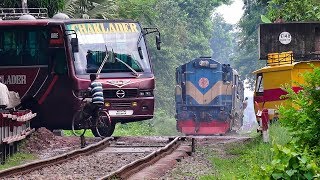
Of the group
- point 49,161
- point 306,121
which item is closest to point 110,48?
point 49,161

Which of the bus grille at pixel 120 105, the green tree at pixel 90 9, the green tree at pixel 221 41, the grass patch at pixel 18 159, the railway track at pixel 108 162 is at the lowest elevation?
the grass patch at pixel 18 159

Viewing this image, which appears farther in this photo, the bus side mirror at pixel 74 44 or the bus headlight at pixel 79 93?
the bus headlight at pixel 79 93

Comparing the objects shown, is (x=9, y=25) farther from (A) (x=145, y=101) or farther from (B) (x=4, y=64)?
(A) (x=145, y=101)

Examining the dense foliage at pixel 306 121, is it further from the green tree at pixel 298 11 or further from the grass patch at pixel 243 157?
the green tree at pixel 298 11

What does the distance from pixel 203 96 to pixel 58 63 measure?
43.2 ft

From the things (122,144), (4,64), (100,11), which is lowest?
(122,144)

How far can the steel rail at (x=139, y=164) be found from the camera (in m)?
13.2

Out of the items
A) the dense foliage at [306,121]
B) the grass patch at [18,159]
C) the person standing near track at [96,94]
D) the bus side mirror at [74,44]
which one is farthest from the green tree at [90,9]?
the dense foliage at [306,121]

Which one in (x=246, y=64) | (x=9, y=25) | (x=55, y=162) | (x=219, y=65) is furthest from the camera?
(x=246, y=64)

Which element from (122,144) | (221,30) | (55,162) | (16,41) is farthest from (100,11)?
(221,30)

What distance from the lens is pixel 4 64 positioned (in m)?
23.8

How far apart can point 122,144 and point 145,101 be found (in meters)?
2.83

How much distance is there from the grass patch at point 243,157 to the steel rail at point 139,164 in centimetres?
95

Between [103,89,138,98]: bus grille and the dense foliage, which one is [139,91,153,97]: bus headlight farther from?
the dense foliage
